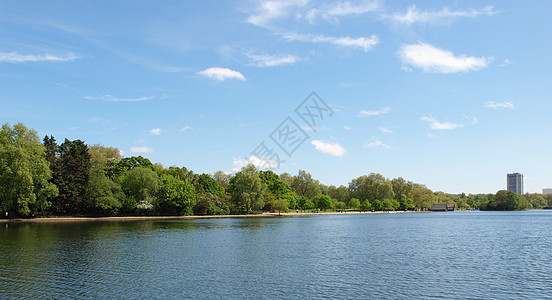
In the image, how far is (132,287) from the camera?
19.0 metres

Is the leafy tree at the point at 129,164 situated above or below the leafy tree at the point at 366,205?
above

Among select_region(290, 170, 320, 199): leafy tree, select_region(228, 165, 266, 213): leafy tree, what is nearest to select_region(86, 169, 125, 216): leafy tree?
select_region(228, 165, 266, 213): leafy tree

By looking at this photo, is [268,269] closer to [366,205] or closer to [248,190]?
[248,190]

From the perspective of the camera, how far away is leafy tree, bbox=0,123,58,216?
5531 cm

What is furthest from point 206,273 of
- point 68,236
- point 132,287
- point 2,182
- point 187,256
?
point 2,182

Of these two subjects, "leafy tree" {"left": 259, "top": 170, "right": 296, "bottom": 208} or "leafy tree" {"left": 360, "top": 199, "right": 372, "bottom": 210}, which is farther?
"leafy tree" {"left": 360, "top": 199, "right": 372, "bottom": 210}

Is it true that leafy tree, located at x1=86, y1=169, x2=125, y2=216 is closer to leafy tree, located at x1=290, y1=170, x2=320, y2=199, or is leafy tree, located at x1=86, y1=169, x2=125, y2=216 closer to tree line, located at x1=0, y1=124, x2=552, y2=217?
tree line, located at x1=0, y1=124, x2=552, y2=217

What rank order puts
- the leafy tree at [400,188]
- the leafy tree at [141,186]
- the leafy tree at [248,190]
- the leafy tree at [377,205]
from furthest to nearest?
1. the leafy tree at [400,188]
2. the leafy tree at [377,205]
3. the leafy tree at [248,190]
4. the leafy tree at [141,186]

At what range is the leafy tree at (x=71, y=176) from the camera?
64.8 meters

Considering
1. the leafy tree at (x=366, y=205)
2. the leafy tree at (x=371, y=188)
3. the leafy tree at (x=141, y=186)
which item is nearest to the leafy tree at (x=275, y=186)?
the leafy tree at (x=141, y=186)

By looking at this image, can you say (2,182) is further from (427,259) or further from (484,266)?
(484,266)

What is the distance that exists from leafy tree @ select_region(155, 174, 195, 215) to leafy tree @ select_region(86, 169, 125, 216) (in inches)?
305

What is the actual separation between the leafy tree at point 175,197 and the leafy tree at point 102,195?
7742 mm

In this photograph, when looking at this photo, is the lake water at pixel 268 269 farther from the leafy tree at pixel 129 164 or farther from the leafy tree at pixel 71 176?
the leafy tree at pixel 129 164
